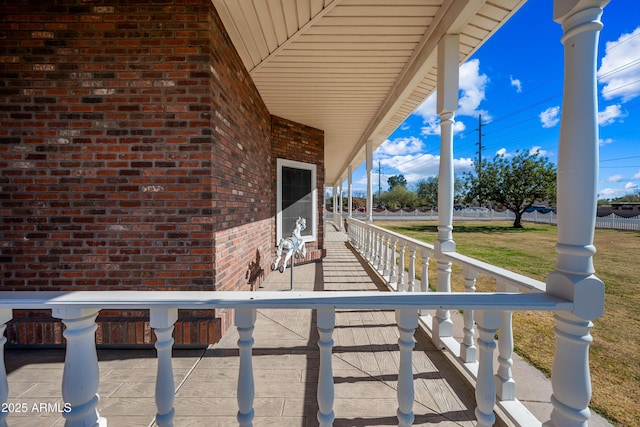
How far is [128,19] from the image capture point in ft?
7.97

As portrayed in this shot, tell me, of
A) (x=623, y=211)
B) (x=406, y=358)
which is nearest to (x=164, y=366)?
(x=406, y=358)

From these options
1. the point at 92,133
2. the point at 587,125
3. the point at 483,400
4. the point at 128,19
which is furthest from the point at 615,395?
the point at 128,19

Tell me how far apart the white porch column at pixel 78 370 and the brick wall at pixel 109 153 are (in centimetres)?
142

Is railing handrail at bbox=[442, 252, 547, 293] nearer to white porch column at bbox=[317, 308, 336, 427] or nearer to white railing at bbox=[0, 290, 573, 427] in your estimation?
white railing at bbox=[0, 290, 573, 427]

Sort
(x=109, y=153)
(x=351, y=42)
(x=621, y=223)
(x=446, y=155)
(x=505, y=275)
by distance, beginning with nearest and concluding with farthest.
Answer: (x=505, y=275) < (x=109, y=153) < (x=446, y=155) < (x=351, y=42) < (x=621, y=223)

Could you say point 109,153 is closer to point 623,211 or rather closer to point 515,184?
point 515,184

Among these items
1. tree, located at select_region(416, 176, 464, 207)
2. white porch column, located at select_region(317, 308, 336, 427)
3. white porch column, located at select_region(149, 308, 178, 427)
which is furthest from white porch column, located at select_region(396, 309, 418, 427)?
tree, located at select_region(416, 176, 464, 207)

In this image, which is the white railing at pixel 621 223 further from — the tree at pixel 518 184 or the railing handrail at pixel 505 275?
the railing handrail at pixel 505 275

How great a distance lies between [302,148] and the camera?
6.20 metres

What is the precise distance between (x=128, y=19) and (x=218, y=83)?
85cm

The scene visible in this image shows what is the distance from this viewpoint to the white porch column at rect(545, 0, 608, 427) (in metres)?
1.12

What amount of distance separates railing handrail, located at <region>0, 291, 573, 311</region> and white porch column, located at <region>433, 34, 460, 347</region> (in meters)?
1.45

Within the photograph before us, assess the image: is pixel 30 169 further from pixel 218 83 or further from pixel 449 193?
pixel 449 193

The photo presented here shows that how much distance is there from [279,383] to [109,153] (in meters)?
2.38
